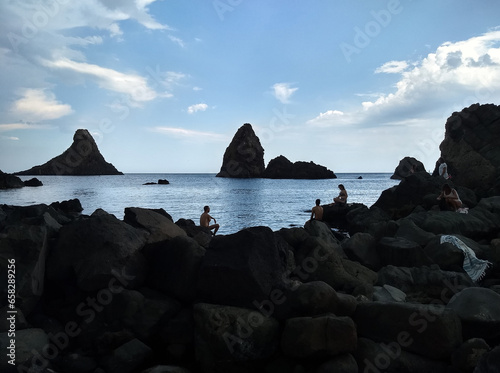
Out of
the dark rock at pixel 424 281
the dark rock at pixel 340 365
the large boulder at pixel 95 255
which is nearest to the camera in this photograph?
the dark rock at pixel 340 365

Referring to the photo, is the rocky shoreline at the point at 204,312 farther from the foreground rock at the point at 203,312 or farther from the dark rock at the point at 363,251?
the dark rock at the point at 363,251

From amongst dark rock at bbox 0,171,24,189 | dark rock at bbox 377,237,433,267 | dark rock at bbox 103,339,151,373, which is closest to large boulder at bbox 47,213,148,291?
dark rock at bbox 103,339,151,373

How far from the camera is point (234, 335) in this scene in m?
6.26

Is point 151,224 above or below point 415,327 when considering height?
above

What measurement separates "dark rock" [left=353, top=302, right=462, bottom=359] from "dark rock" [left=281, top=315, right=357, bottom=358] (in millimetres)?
602

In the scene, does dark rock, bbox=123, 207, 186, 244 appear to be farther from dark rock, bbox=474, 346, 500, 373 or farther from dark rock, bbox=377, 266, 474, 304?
dark rock, bbox=474, 346, 500, 373

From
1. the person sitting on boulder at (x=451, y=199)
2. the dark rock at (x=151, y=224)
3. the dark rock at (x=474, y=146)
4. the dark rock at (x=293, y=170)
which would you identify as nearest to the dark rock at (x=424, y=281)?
the dark rock at (x=151, y=224)

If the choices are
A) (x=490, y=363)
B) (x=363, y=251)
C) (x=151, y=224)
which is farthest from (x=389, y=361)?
(x=363, y=251)

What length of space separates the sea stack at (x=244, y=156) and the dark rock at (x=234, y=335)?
142909 millimetres

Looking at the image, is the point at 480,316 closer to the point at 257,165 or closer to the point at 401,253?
the point at 401,253

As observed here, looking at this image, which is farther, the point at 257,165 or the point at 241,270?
the point at 257,165

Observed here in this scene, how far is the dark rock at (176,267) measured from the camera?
7.43m

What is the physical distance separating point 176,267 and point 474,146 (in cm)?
3952

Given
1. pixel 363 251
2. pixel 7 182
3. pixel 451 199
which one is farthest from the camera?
pixel 7 182
